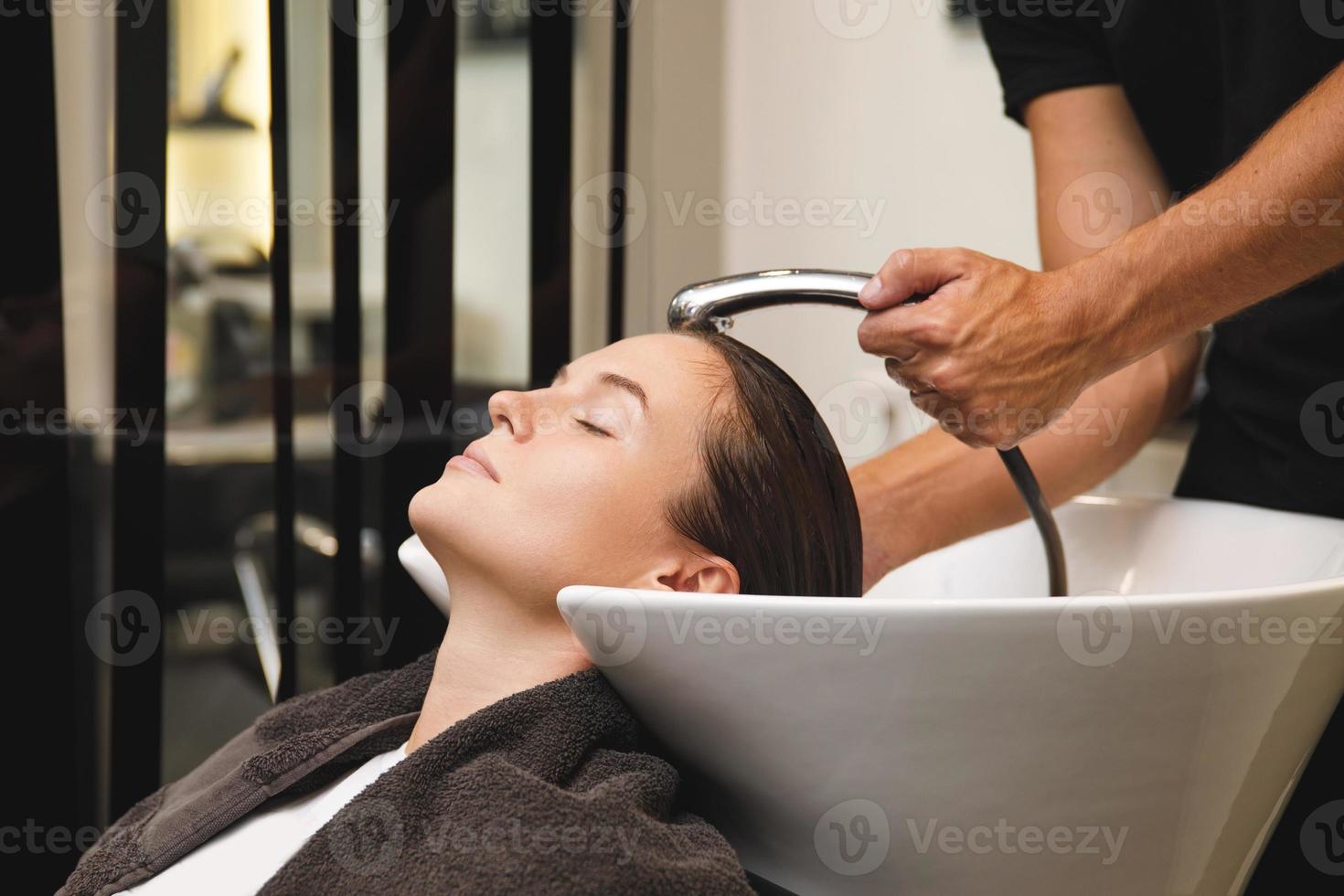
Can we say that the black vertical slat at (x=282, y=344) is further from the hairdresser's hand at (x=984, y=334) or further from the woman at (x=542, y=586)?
the hairdresser's hand at (x=984, y=334)

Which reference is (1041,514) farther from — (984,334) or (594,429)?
(594,429)

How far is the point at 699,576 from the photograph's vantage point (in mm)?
894

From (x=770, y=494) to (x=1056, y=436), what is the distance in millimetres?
453

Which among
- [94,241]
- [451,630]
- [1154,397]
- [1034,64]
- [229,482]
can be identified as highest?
[1034,64]

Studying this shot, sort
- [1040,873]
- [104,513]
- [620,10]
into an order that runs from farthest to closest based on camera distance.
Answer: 1. [620,10]
2. [104,513]
3. [1040,873]

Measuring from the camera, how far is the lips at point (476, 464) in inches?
35.2

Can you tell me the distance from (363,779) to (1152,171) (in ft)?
3.42

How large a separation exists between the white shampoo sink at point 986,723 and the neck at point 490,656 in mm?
93

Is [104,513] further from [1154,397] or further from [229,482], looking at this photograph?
[1154,397]

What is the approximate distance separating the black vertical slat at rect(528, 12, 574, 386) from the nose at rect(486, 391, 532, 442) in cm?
76

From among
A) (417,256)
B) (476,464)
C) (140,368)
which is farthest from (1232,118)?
(140,368)

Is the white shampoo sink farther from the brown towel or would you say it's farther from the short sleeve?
the short sleeve

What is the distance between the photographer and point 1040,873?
0.78 metres

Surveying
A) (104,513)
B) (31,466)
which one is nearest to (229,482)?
(104,513)
